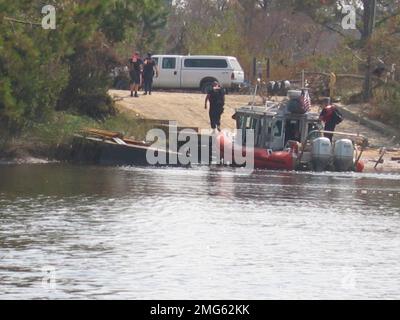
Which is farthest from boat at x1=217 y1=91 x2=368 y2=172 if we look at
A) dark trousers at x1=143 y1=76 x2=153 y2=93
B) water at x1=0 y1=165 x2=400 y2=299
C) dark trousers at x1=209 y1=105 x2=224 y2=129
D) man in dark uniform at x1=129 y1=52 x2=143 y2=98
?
dark trousers at x1=143 y1=76 x2=153 y2=93

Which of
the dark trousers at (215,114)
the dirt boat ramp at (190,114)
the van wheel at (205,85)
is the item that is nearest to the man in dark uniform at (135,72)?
the dirt boat ramp at (190,114)

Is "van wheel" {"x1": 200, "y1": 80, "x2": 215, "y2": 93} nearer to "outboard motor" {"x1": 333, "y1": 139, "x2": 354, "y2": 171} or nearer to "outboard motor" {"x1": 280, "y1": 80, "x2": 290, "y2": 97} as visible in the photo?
"outboard motor" {"x1": 280, "y1": 80, "x2": 290, "y2": 97}

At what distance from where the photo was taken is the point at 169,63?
201 feet

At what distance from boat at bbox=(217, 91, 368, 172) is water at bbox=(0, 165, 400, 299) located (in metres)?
0.75

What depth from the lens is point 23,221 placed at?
3219 centimetres

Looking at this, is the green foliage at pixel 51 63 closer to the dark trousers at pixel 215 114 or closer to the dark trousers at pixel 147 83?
the dark trousers at pixel 215 114

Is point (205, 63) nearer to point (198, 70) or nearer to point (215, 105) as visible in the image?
point (198, 70)

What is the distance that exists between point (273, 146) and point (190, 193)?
7524mm

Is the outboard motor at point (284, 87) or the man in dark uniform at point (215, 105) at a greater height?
the outboard motor at point (284, 87)

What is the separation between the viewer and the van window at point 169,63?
61.2 m

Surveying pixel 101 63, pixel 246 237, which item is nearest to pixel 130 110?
pixel 101 63

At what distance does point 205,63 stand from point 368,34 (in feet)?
21.7

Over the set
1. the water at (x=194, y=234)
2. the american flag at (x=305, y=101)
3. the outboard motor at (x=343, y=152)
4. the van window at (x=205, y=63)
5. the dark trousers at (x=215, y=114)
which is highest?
the van window at (x=205, y=63)

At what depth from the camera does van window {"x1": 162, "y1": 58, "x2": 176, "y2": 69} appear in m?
61.2
